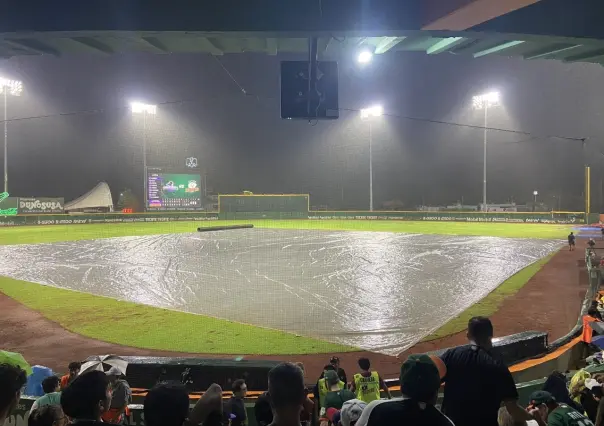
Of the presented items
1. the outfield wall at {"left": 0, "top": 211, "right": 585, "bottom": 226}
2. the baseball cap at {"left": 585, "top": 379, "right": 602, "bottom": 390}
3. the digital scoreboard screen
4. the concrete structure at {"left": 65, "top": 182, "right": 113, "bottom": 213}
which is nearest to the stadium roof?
the baseball cap at {"left": 585, "top": 379, "right": 602, "bottom": 390}

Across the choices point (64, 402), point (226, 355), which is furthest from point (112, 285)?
point (64, 402)

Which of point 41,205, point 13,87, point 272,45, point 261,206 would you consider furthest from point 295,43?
point 13,87

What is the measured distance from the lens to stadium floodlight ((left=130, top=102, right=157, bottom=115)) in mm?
45812

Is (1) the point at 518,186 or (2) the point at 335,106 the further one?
(1) the point at 518,186

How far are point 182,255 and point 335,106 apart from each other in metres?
15.2

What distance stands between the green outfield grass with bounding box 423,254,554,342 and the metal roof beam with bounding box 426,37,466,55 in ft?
18.6

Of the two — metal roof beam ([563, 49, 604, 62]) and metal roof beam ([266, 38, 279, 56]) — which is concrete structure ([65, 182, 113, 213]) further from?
metal roof beam ([563, 49, 604, 62])

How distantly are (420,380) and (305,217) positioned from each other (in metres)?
46.4

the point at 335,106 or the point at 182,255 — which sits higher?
the point at 335,106

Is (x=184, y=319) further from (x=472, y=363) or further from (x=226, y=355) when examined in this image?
(x=472, y=363)

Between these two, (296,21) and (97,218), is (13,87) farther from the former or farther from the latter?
(296,21)

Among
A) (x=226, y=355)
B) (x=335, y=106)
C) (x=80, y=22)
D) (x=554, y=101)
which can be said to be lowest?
(x=226, y=355)

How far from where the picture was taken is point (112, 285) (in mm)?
13266

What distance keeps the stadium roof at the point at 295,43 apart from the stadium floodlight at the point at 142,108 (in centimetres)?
4452
